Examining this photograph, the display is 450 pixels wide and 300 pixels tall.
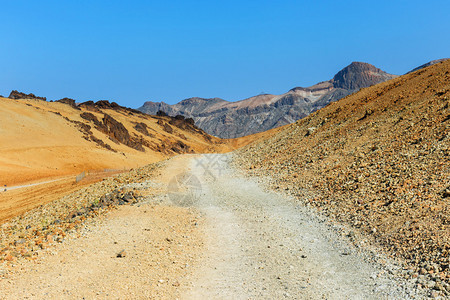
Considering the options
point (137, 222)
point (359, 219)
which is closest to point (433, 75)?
point (359, 219)

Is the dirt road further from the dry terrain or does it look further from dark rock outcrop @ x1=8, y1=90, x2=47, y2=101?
dark rock outcrop @ x1=8, y1=90, x2=47, y2=101

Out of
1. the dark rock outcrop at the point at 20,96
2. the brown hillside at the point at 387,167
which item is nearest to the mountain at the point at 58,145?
the dark rock outcrop at the point at 20,96

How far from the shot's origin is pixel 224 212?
621 inches

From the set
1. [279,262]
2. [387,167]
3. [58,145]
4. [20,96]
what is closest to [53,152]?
[58,145]

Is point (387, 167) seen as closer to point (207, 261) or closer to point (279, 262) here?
point (279, 262)

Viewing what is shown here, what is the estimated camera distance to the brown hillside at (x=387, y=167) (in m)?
9.85

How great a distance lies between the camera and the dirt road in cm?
834

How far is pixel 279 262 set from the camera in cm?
995

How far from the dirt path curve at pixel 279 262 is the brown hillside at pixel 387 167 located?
112 cm

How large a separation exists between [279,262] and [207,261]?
2.28 metres

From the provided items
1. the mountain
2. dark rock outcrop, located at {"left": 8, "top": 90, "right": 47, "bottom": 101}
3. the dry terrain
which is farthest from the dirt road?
dark rock outcrop, located at {"left": 8, "top": 90, "right": 47, "bottom": 101}

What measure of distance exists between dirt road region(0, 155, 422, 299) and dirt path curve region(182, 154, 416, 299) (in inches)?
1.0

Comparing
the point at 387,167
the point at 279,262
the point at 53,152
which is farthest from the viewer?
the point at 53,152

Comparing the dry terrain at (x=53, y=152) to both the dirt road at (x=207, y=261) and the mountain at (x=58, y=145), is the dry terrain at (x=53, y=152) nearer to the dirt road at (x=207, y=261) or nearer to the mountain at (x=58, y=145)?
the mountain at (x=58, y=145)
